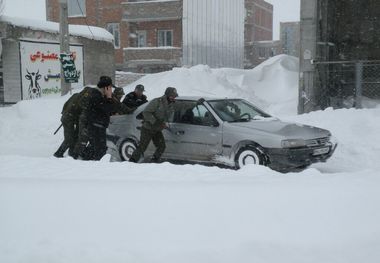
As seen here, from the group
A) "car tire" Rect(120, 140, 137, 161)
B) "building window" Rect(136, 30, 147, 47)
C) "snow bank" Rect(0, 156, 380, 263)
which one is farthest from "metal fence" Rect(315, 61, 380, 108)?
A: "building window" Rect(136, 30, 147, 47)

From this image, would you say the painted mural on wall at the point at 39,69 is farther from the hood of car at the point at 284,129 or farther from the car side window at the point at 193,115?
the hood of car at the point at 284,129

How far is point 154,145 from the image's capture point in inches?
328

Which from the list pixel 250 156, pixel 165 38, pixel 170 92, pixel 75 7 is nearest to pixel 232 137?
pixel 250 156

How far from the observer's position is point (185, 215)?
3852mm

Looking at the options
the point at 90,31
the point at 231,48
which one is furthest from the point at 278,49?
the point at 90,31

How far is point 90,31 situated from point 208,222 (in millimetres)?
17861

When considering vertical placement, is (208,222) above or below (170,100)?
below

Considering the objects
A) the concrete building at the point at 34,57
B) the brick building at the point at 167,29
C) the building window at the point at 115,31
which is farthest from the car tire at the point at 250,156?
the building window at the point at 115,31

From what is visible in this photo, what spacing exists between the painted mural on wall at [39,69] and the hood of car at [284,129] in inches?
460

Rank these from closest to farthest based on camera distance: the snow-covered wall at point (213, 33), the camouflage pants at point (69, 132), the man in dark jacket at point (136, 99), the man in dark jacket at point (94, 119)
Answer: the man in dark jacket at point (94, 119) < the camouflage pants at point (69, 132) < the man in dark jacket at point (136, 99) < the snow-covered wall at point (213, 33)

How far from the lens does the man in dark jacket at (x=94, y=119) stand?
7.33 m

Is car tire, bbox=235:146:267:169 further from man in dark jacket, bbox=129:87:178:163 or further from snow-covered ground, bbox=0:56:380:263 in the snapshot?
snow-covered ground, bbox=0:56:380:263

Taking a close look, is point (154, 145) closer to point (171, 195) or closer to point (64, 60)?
point (171, 195)

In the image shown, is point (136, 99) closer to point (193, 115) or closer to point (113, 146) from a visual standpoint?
point (113, 146)
